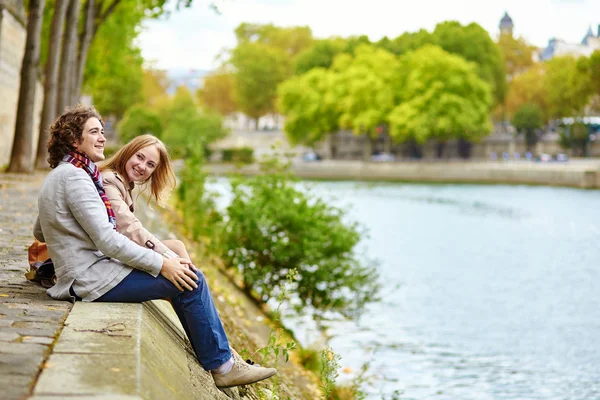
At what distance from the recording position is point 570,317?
17.4 metres

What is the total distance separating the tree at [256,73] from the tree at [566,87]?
99.5 ft

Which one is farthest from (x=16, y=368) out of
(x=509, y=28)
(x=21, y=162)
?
(x=509, y=28)

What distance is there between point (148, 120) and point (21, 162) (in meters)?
A: 55.0

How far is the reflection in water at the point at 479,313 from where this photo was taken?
1201 centimetres

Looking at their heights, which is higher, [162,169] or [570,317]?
[162,169]

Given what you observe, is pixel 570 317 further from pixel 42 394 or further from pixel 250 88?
pixel 250 88

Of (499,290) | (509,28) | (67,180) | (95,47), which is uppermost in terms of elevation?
(509,28)

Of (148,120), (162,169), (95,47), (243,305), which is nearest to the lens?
(162,169)

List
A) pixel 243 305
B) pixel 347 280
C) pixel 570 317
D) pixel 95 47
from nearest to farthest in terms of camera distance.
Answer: pixel 243 305
pixel 347 280
pixel 570 317
pixel 95 47

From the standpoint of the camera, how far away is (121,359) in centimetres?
415

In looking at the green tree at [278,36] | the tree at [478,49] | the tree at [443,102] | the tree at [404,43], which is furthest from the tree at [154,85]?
the tree at [443,102]

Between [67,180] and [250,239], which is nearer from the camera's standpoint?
[67,180]

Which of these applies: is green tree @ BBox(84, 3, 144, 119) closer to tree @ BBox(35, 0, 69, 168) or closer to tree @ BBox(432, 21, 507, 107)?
tree @ BBox(35, 0, 69, 168)

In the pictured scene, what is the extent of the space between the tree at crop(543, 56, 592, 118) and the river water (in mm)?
51309
